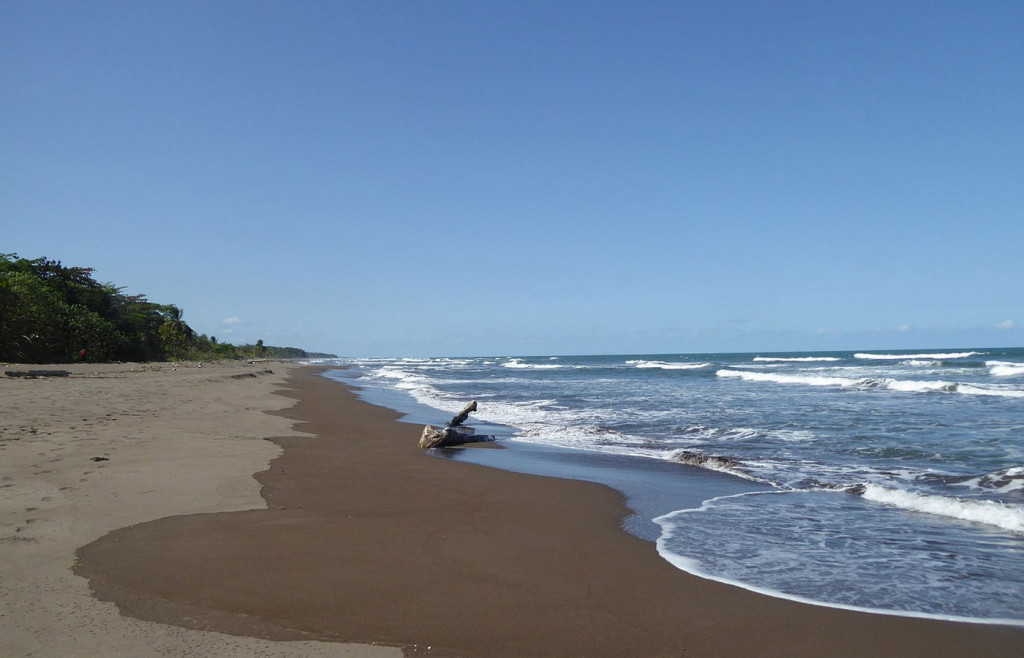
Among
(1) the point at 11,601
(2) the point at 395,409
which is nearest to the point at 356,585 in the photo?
(1) the point at 11,601

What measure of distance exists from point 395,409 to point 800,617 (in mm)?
16502

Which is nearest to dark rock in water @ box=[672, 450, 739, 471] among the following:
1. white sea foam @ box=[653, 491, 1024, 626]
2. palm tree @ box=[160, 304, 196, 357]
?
white sea foam @ box=[653, 491, 1024, 626]

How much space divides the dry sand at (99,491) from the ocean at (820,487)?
357 centimetres

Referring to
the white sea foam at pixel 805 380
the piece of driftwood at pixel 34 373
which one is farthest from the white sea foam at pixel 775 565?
the white sea foam at pixel 805 380

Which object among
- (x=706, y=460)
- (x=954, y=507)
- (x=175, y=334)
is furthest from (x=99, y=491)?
(x=175, y=334)

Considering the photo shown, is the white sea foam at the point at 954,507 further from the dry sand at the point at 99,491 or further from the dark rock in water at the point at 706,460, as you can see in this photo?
→ the dry sand at the point at 99,491

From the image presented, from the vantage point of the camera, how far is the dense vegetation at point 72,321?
93.9ft

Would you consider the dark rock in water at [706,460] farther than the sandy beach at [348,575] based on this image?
Yes

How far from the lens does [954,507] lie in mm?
6637

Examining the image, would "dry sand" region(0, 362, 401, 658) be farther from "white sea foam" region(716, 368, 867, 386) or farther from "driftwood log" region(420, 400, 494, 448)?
"white sea foam" region(716, 368, 867, 386)

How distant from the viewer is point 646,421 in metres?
15.5

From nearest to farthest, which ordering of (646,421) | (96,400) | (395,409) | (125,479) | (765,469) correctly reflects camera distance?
(125,479) < (765,469) < (96,400) < (646,421) < (395,409)

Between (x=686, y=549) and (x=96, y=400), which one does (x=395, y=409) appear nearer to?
(x=96, y=400)

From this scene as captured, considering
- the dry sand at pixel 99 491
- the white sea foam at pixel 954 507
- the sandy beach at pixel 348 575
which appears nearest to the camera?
the dry sand at pixel 99 491
